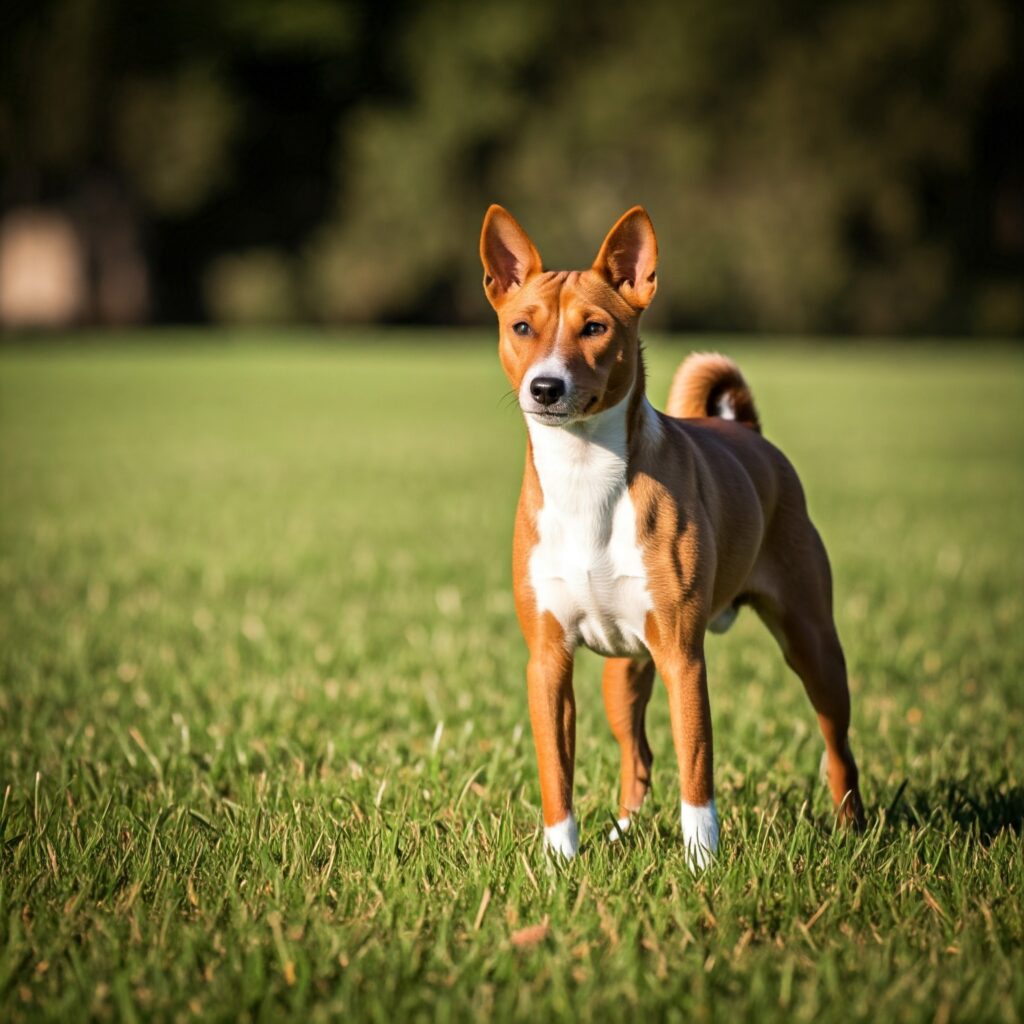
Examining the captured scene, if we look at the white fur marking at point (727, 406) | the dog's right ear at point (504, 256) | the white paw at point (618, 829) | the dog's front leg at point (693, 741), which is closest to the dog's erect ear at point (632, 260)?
the dog's right ear at point (504, 256)

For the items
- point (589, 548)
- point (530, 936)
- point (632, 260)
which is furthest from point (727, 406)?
point (530, 936)

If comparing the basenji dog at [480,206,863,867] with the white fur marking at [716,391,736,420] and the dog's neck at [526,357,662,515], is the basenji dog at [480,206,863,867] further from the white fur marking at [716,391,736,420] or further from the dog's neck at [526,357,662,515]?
the white fur marking at [716,391,736,420]

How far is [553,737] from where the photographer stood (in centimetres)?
344

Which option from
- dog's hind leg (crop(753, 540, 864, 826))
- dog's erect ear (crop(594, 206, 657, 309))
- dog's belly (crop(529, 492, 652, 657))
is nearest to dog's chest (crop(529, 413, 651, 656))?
dog's belly (crop(529, 492, 652, 657))

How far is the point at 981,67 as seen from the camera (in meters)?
42.0

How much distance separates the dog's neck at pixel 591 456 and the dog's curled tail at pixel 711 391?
1.05 m

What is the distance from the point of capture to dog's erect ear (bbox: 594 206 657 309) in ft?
11.2

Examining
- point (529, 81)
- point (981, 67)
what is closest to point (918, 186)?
point (981, 67)

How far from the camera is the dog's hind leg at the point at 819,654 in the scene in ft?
12.7

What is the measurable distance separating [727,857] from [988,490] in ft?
33.5

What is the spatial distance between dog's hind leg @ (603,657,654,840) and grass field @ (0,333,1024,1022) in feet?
0.37

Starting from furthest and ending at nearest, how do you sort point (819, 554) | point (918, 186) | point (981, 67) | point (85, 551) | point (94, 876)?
point (918, 186) < point (981, 67) < point (85, 551) < point (819, 554) < point (94, 876)

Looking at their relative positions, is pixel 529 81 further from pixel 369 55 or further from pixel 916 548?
pixel 916 548

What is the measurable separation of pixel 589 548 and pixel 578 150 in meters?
44.7
